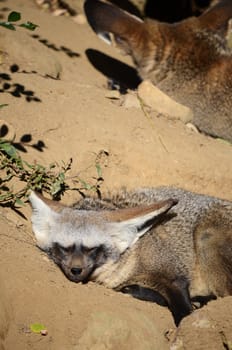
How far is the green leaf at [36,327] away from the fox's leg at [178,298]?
138 centimetres

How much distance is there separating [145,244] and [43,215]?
1.12 meters

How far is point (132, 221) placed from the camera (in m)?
Answer: 5.80

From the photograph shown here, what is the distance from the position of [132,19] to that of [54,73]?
6.14ft

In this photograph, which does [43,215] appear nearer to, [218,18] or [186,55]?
[186,55]

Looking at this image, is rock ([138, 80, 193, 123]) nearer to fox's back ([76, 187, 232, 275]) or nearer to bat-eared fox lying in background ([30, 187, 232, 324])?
fox's back ([76, 187, 232, 275])

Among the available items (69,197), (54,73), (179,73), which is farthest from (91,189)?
(179,73)

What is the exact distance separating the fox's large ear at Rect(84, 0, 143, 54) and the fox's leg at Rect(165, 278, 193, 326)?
471 centimetres

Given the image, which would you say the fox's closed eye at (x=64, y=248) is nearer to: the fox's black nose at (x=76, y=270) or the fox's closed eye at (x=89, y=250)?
the fox's closed eye at (x=89, y=250)

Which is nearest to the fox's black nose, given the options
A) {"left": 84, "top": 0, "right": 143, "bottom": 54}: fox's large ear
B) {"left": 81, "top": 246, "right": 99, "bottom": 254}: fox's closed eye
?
{"left": 81, "top": 246, "right": 99, "bottom": 254}: fox's closed eye

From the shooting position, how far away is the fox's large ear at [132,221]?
18.8 feet

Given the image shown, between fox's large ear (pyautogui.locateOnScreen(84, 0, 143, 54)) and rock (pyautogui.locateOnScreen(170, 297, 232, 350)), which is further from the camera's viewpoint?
fox's large ear (pyautogui.locateOnScreen(84, 0, 143, 54))

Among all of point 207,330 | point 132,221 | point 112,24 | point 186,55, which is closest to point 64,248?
point 132,221

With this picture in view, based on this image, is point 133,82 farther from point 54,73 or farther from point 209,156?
point 209,156

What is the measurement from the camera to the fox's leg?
5.69 meters
